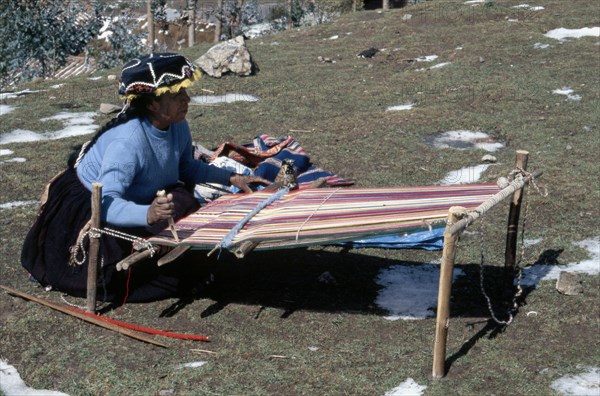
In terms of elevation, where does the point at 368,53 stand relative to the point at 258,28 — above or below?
above

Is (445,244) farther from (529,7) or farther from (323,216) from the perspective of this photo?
(529,7)

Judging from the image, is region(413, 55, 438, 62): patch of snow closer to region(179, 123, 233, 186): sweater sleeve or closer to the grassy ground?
the grassy ground

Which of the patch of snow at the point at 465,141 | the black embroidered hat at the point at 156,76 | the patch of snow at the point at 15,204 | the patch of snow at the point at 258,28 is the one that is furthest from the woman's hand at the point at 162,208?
the patch of snow at the point at 258,28

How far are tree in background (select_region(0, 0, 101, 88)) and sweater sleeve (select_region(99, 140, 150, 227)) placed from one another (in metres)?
11.9

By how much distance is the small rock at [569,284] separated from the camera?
473 centimetres

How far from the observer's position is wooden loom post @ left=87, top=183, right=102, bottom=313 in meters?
4.32

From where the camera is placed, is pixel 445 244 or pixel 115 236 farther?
pixel 115 236

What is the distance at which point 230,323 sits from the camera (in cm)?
456

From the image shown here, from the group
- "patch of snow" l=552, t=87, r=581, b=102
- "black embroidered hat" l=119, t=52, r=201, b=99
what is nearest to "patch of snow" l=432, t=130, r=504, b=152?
"patch of snow" l=552, t=87, r=581, b=102

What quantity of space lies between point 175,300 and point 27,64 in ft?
40.9

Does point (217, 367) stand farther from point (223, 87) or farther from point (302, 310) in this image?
point (223, 87)

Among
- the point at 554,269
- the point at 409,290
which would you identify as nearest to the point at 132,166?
the point at 409,290

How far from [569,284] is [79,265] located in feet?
9.33

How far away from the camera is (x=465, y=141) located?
323 inches
